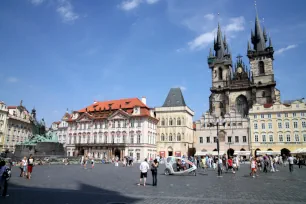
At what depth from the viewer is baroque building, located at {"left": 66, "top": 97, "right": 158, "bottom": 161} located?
184ft

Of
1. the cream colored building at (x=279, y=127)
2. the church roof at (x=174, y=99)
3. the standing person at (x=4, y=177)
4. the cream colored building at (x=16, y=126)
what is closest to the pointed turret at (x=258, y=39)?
the cream colored building at (x=279, y=127)

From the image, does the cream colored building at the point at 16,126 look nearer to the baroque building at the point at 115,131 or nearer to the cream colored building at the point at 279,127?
the baroque building at the point at 115,131

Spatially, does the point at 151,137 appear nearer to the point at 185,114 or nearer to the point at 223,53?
the point at 185,114

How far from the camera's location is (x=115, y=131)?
58906 millimetres

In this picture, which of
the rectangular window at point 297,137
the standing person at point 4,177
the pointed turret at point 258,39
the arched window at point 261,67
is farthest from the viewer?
the pointed turret at point 258,39

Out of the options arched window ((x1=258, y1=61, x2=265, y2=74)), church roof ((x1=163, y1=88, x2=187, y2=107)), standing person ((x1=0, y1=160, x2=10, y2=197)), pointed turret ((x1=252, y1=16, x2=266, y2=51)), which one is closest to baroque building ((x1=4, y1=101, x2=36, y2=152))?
church roof ((x1=163, y1=88, x2=187, y2=107))

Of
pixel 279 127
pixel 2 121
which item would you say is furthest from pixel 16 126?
pixel 279 127

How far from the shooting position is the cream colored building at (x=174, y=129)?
59000 mm

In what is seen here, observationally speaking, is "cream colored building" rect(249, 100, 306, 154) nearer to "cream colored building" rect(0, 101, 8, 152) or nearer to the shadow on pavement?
the shadow on pavement

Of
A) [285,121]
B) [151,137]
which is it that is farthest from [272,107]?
[151,137]

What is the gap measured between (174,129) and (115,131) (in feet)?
44.6

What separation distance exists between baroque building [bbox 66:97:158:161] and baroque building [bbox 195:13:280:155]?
13.7 metres

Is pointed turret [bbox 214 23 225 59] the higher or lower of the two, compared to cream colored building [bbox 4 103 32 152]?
higher

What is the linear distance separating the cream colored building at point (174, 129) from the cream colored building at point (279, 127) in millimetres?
14399
